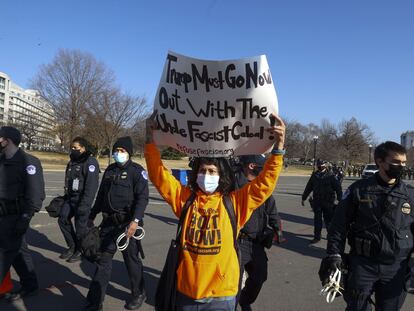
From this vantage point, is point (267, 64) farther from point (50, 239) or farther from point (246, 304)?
point (50, 239)

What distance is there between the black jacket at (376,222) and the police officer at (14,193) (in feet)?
10.3

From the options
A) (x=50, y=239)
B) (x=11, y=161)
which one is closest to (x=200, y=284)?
(x=11, y=161)

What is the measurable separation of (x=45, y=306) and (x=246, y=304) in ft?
7.37

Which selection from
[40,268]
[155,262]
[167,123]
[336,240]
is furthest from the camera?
[155,262]

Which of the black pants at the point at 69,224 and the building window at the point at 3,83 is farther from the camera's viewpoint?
the building window at the point at 3,83

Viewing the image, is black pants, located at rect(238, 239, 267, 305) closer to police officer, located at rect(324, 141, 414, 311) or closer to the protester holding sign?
police officer, located at rect(324, 141, 414, 311)

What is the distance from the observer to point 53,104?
51094mm

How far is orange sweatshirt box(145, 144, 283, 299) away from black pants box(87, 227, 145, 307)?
1.80 metres

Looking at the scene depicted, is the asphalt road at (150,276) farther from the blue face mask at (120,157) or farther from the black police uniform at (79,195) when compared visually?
the blue face mask at (120,157)

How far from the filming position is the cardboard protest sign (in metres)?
2.83

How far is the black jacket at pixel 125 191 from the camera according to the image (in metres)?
4.55

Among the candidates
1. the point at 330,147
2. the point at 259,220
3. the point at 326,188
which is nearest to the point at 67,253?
the point at 259,220

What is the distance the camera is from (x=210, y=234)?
8.84 feet

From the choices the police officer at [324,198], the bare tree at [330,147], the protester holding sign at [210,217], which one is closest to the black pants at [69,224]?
the protester holding sign at [210,217]
